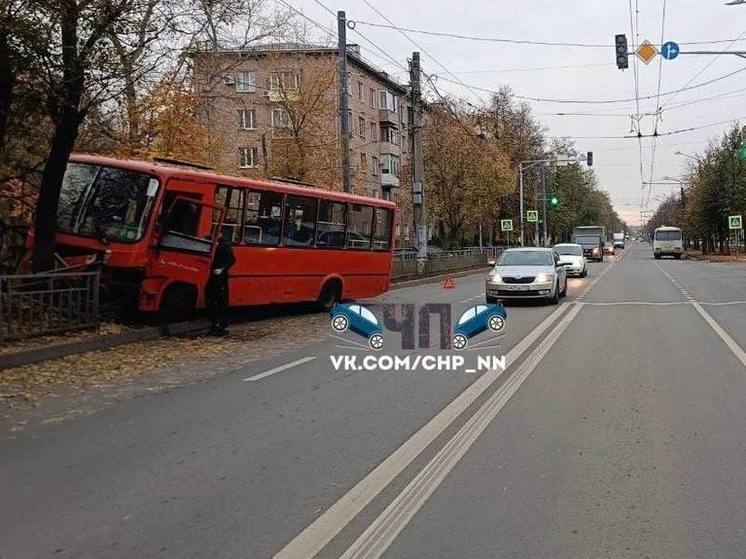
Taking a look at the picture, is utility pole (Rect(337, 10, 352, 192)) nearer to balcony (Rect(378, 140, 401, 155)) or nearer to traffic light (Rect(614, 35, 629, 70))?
traffic light (Rect(614, 35, 629, 70))

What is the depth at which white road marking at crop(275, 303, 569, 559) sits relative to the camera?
4.18 m

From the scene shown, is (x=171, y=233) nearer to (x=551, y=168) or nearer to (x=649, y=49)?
(x=649, y=49)

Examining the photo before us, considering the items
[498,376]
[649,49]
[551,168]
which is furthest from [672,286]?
[551,168]

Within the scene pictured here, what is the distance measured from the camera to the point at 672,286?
27203 mm

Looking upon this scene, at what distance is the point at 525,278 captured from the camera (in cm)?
1970

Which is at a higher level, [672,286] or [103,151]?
[103,151]

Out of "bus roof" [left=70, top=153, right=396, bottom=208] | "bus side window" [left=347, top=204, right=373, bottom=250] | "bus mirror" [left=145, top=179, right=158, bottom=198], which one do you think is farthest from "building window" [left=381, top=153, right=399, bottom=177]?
"bus mirror" [left=145, top=179, right=158, bottom=198]

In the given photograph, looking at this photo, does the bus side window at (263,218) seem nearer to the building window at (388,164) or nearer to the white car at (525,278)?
the white car at (525,278)

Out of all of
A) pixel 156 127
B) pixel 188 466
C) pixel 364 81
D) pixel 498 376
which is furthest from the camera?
pixel 364 81

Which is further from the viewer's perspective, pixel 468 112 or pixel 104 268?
pixel 468 112

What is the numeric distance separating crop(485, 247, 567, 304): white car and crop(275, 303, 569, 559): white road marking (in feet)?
36.7

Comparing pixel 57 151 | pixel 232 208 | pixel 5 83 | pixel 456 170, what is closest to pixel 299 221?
pixel 232 208

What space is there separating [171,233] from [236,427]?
748cm

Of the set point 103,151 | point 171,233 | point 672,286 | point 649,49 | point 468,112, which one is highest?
point 468,112
